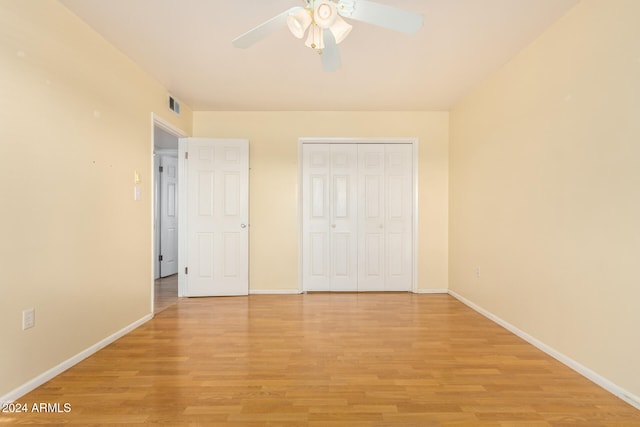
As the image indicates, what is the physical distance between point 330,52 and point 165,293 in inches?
155

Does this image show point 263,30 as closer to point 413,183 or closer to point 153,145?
point 153,145

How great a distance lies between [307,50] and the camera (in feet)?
8.89

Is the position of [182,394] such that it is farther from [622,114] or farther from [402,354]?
[622,114]

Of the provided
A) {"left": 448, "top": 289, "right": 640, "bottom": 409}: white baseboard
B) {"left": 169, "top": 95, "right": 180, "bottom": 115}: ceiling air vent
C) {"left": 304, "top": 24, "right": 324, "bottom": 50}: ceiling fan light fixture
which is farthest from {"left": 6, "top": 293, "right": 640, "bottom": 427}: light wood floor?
{"left": 169, "top": 95, "right": 180, "bottom": 115}: ceiling air vent

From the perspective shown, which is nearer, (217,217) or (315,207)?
(217,217)

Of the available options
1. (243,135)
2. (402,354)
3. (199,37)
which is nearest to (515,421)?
(402,354)

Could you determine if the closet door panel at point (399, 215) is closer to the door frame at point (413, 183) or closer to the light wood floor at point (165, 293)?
the door frame at point (413, 183)

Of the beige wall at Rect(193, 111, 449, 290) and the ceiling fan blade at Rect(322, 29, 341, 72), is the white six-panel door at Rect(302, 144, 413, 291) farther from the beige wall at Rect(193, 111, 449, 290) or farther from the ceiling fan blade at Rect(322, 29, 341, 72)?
the ceiling fan blade at Rect(322, 29, 341, 72)

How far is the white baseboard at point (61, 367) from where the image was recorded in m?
1.81

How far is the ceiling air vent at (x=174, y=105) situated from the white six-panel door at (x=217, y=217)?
41 cm

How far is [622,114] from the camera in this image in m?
1.86

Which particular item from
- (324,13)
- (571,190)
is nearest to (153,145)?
(324,13)

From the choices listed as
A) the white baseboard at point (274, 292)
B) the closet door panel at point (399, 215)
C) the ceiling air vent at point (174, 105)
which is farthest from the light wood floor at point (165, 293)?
the closet door panel at point (399, 215)

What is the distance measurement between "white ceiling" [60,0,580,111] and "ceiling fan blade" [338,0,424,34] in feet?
1.90
